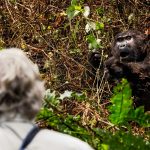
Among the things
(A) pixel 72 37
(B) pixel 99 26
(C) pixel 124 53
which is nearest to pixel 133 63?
(C) pixel 124 53

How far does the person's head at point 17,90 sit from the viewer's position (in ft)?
9.49

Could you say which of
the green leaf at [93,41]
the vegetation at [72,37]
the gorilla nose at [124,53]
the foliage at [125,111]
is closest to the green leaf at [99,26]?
the vegetation at [72,37]

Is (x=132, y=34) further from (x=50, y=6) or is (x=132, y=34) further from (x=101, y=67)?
(x=50, y=6)

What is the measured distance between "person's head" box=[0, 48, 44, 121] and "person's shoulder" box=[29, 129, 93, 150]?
0.43 ft

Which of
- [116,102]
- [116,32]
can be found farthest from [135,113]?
[116,32]

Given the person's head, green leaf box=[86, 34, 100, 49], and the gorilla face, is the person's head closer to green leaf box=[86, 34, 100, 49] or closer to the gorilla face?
green leaf box=[86, 34, 100, 49]

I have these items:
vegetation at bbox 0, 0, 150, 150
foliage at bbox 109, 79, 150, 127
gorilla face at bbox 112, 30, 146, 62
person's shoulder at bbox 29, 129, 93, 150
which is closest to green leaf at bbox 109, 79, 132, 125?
foliage at bbox 109, 79, 150, 127

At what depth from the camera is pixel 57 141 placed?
2.88m

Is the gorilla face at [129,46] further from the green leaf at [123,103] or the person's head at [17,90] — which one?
the person's head at [17,90]

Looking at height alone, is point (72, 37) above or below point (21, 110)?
below

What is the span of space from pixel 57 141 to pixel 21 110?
22cm

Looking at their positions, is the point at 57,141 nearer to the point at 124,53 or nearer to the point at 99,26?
the point at 99,26

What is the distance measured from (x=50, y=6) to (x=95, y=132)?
15.7 ft

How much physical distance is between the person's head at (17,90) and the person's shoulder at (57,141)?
5.2 inches
